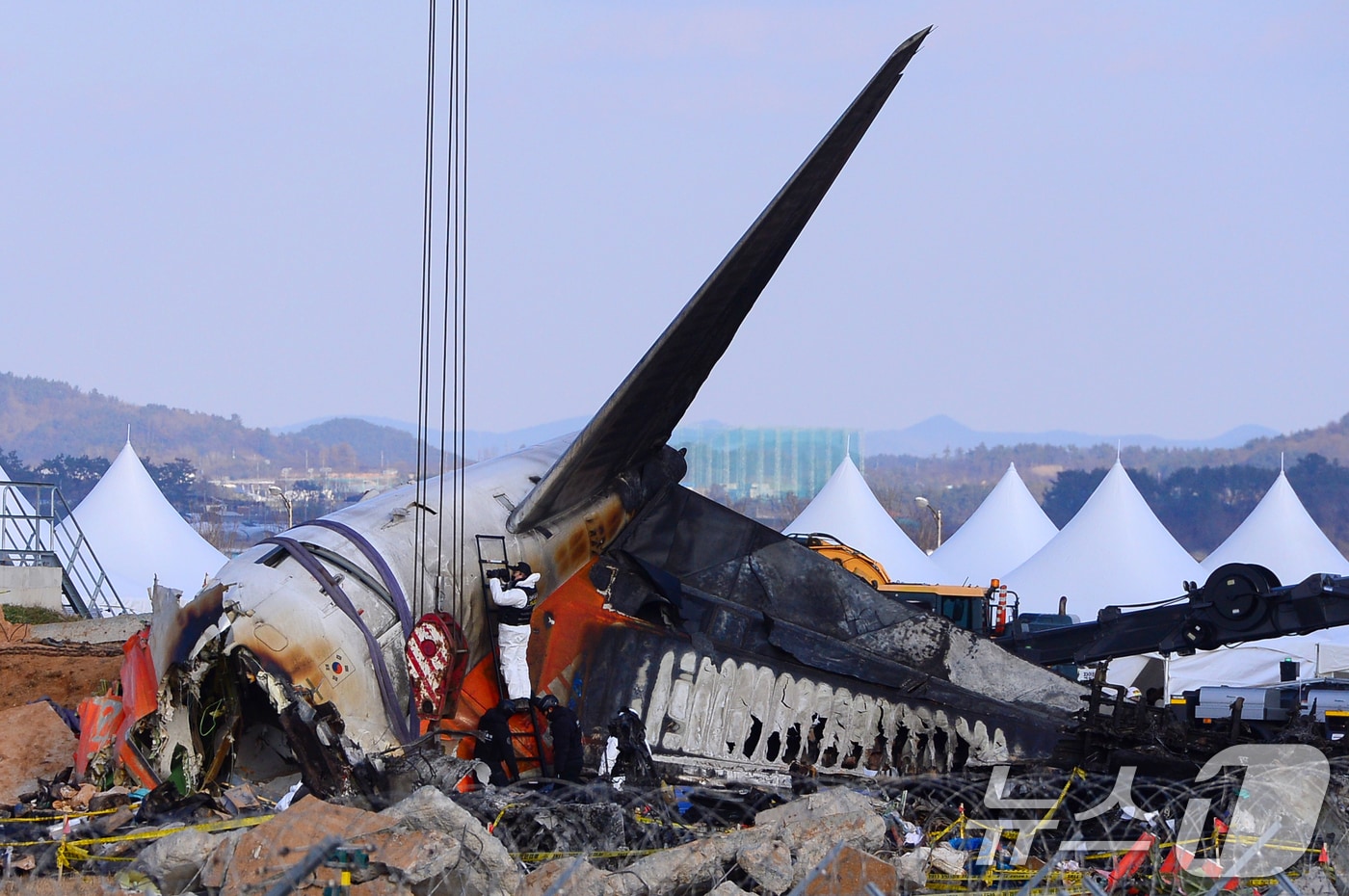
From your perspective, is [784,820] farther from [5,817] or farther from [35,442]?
[35,442]

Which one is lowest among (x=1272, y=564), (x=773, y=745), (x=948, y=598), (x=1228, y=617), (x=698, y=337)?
(x=773, y=745)

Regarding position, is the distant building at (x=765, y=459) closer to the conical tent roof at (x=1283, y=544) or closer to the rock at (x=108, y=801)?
the conical tent roof at (x=1283, y=544)

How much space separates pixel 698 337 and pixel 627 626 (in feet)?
8.78

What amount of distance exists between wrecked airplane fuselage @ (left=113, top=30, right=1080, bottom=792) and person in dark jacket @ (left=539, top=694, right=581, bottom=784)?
71 cm

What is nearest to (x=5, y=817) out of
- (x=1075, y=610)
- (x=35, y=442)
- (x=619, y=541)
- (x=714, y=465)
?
(x=619, y=541)

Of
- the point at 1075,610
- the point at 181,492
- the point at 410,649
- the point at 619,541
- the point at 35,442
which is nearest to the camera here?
the point at 410,649

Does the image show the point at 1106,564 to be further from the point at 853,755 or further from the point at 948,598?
the point at 853,755

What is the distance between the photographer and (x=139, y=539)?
32688mm

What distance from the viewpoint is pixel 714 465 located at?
402 ft

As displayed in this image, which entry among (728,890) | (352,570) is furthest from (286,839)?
(352,570)

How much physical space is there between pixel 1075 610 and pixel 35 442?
13400cm

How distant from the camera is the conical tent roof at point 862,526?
35062mm
